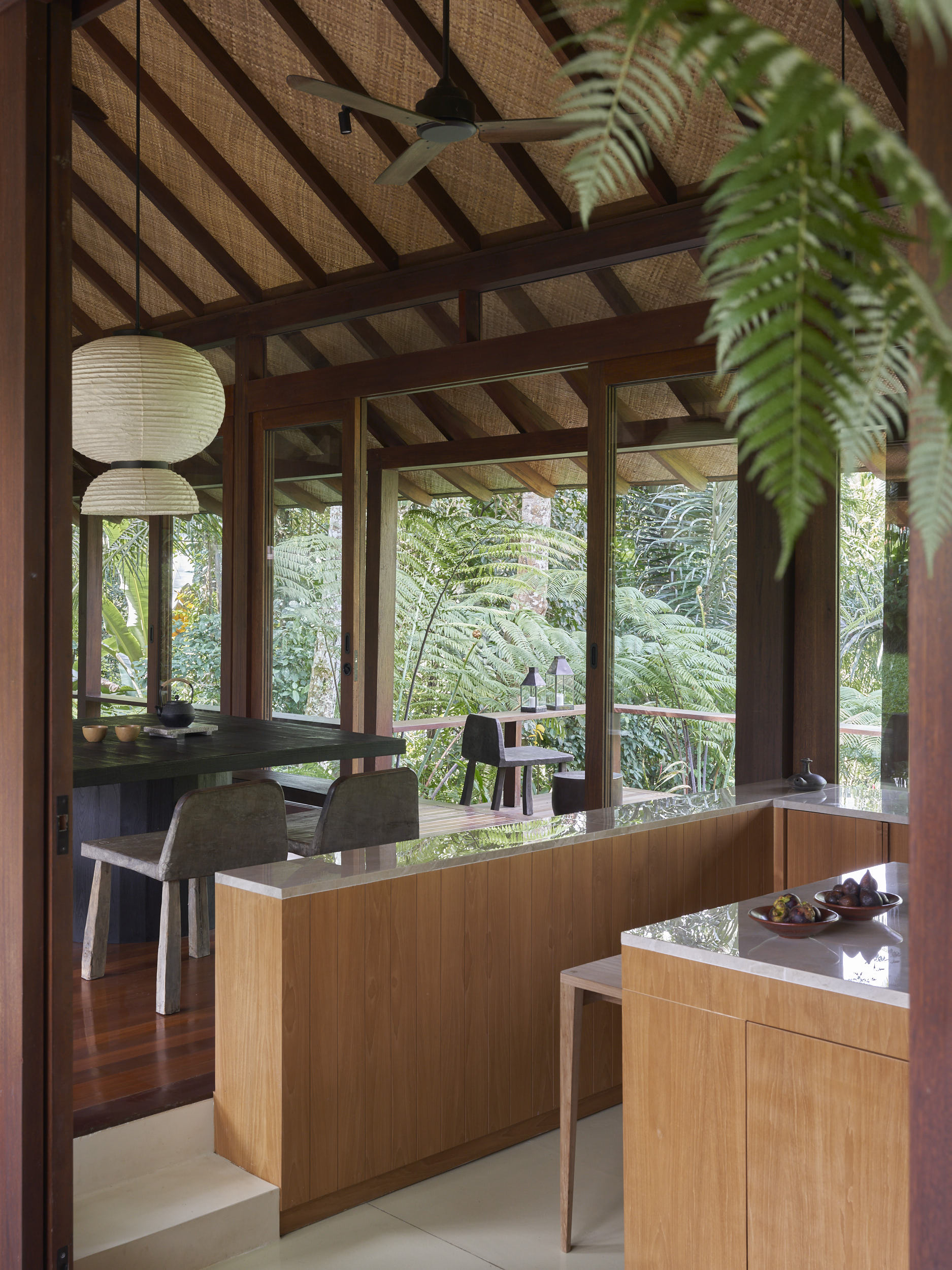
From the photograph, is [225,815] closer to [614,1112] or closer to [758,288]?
[614,1112]

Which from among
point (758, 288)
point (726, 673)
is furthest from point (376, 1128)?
point (758, 288)

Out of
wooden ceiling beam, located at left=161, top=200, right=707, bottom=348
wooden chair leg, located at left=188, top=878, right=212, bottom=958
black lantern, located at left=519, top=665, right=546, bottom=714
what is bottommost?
wooden chair leg, located at left=188, top=878, right=212, bottom=958

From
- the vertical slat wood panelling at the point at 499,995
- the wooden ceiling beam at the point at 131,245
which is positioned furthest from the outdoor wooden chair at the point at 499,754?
the vertical slat wood panelling at the point at 499,995

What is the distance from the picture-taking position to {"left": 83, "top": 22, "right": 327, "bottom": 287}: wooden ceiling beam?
5.46m

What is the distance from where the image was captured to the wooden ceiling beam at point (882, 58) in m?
3.60

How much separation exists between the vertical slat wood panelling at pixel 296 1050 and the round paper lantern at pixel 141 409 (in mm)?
1631

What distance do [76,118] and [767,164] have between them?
253 inches

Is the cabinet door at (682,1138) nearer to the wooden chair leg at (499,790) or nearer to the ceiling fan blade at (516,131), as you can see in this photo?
the ceiling fan blade at (516,131)

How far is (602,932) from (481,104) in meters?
3.25

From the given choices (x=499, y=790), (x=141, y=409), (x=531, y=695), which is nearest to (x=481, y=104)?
(x=141, y=409)

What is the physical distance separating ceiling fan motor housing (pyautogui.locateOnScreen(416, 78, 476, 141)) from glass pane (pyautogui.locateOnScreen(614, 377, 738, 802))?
63.1 inches

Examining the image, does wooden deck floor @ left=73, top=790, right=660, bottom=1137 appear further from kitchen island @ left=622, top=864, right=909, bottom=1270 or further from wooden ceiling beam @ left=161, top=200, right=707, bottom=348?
wooden ceiling beam @ left=161, top=200, right=707, bottom=348

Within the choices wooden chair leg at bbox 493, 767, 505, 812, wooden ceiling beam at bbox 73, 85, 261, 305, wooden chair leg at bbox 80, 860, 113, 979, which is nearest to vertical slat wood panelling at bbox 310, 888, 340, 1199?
wooden chair leg at bbox 80, 860, 113, 979

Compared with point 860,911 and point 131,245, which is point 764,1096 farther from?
point 131,245
